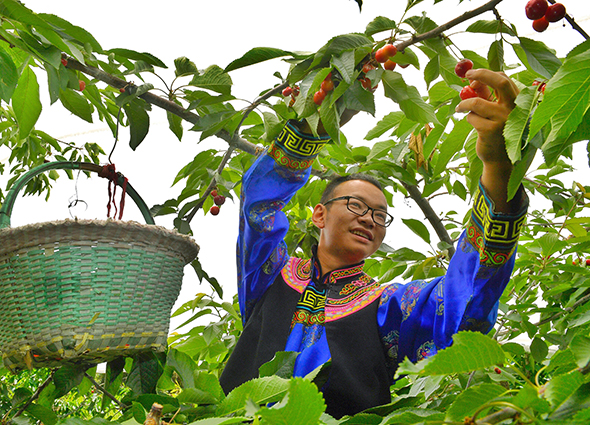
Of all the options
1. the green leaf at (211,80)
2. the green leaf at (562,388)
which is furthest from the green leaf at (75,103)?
the green leaf at (562,388)

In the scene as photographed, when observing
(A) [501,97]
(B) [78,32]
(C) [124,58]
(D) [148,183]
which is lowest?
(A) [501,97]

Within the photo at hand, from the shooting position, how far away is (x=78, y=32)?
2.75 ft

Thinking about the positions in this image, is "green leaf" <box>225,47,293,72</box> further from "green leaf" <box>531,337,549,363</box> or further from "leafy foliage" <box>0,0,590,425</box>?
"green leaf" <box>531,337,549,363</box>

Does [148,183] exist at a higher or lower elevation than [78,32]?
higher

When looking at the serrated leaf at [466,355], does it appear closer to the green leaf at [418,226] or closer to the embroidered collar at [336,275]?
the embroidered collar at [336,275]

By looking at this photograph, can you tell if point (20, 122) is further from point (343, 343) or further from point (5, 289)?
point (343, 343)

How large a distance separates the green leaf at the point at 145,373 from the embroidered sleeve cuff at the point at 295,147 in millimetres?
493

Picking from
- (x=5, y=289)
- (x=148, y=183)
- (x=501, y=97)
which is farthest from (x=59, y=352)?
(x=148, y=183)

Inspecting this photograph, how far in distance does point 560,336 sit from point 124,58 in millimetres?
1193

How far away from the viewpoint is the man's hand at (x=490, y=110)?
74cm

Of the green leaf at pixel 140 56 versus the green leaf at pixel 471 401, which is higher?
the green leaf at pixel 140 56

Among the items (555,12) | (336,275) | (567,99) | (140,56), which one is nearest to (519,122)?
(567,99)

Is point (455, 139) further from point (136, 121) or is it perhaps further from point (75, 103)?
point (75, 103)

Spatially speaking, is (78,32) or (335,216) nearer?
(78,32)
